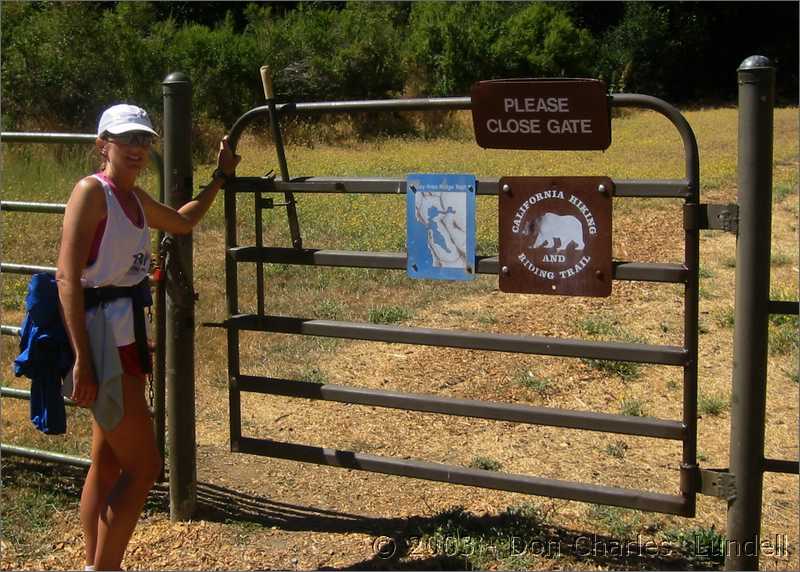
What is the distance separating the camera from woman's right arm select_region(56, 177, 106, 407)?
139 inches

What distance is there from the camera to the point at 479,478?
4160 millimetres

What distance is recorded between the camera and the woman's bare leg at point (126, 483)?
375 centimetres

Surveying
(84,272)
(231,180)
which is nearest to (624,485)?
(231,180)

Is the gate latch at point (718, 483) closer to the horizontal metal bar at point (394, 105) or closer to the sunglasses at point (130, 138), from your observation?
the horizontal metal bar at point (394, 105)

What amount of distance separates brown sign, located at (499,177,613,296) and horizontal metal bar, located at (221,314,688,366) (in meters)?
0.23

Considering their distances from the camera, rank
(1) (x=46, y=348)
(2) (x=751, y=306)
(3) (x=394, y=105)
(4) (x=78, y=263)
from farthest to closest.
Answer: (3) (x=394, y=105)
(1) (x=46, y=348)
(2) (x=751, y=306)
(4) (x=78, y=263)

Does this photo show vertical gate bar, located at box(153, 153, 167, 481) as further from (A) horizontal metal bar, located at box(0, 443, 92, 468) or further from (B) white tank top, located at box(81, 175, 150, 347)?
(B) white tank top, located at box(81, 175, 150, 347)

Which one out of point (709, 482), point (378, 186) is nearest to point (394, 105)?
point (378, 186)

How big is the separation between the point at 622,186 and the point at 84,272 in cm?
205

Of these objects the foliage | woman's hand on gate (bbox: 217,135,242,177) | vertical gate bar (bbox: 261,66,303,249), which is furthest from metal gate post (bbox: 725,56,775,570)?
woman's hand on gate (bbox: 217,135,242,177)

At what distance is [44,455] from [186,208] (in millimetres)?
1682

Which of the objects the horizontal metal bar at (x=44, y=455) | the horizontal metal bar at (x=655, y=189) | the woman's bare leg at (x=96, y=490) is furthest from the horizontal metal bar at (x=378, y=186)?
the horizontal metal bar at (x=44, y=455)

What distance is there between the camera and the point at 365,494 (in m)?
4.95

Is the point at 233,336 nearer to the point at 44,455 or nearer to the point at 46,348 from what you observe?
the point at 46,348
